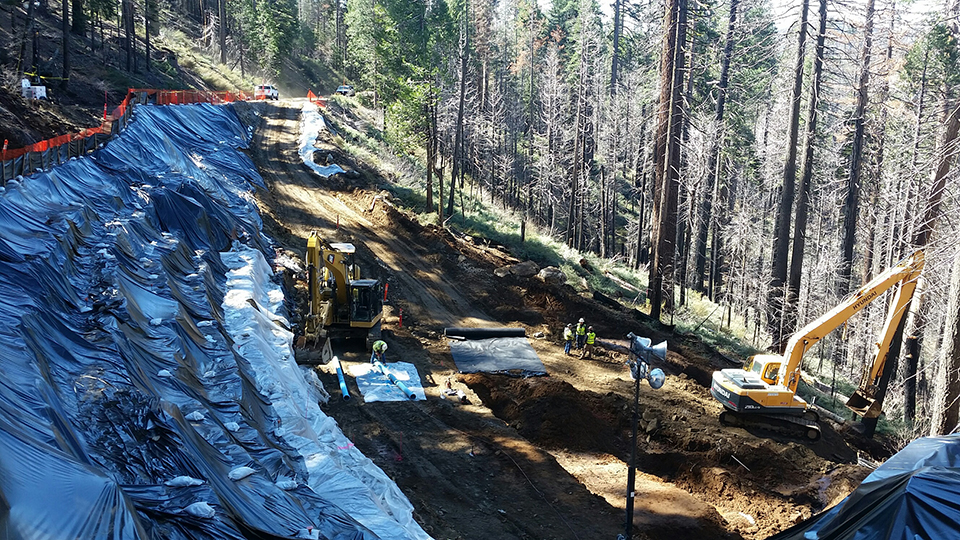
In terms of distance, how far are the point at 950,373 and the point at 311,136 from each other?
126 feet

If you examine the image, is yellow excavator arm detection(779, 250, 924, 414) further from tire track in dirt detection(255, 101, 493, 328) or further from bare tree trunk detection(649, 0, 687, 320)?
tire track in dirt detection(255, 101, 493, 328)

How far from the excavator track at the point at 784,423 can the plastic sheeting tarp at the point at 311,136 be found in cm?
2675

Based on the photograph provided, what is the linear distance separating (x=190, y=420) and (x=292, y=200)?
78.7 feet

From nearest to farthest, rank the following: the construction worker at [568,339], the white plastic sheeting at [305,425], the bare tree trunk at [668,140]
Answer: the white plastic sheeting at [305,425] → the construction worker at [568,339] → the bare tree trunk at [668,140]

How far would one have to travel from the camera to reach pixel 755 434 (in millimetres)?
18344

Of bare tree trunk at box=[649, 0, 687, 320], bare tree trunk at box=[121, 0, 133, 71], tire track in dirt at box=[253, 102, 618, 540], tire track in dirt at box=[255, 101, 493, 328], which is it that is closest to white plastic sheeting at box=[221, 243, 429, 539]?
tire track in dirt at box=[253, 102, 618, 540]

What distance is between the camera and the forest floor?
45.6 ft

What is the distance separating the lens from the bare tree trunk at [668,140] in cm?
2338

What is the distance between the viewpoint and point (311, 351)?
18.8m

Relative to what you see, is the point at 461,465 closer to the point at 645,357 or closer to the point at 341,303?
the point at 645,357

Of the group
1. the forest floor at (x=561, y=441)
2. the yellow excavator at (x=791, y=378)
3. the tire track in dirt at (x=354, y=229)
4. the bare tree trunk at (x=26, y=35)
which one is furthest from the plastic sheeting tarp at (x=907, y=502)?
the bare tree trunk at (x=26, y=35)

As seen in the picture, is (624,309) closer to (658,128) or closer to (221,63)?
(658,128)

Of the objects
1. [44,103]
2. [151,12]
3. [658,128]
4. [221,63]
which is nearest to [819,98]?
[658,128]

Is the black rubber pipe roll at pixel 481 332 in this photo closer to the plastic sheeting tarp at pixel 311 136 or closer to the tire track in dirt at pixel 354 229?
the tire track in dirt at pixel 354 229
